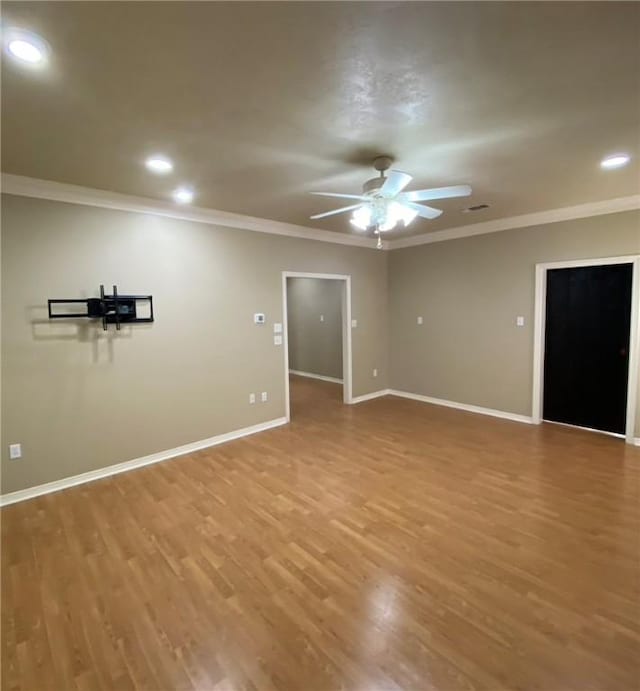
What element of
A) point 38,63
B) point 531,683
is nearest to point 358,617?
point 531,683

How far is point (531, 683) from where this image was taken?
1.57 m

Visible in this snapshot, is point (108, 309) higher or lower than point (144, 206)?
lower

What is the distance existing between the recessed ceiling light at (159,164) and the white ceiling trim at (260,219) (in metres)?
0.83

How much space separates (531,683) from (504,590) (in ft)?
1.78

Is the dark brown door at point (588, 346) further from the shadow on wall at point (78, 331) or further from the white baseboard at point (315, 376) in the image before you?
the shadow on wall at point (78, 331)

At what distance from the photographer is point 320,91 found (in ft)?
6.29

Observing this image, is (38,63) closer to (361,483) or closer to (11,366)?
(11,366)

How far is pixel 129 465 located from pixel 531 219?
5463mm

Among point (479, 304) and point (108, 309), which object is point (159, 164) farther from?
point (479, 304)

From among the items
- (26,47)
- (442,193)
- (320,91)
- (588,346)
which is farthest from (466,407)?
(26,47)

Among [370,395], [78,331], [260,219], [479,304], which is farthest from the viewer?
[370,395]

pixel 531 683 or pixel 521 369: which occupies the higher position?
pixel 521 369

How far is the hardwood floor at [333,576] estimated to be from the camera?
5.45 ft

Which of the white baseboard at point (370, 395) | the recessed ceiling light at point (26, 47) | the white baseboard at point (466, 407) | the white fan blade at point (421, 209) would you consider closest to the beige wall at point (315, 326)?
the white baseboard at point (370, 395)
